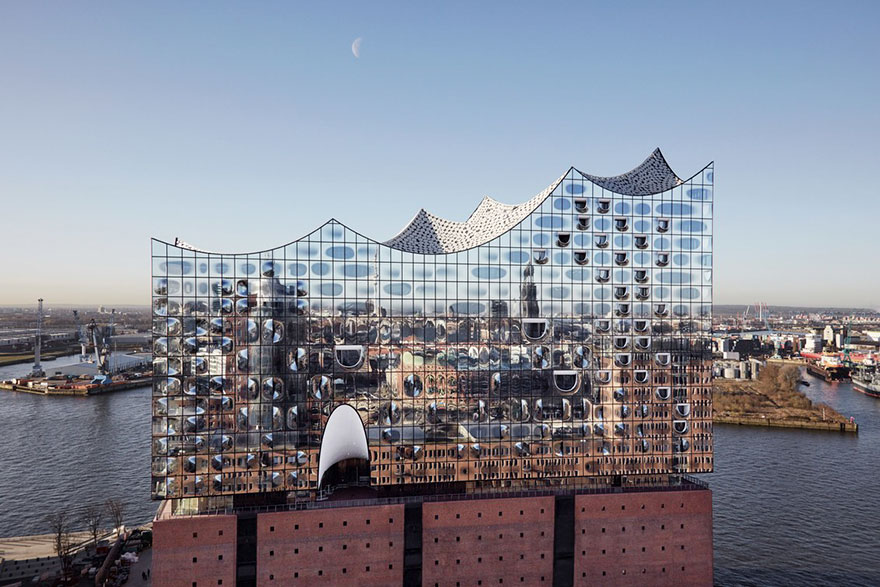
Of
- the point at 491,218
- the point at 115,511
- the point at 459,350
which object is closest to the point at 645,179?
the point at 491,218

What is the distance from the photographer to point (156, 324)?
34438mm

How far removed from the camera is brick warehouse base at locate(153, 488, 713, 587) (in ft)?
→ 110

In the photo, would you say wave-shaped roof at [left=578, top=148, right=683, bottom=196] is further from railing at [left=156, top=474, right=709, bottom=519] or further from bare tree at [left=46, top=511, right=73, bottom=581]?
bare tree at [left=46, top=511, right=73, bottom=581]

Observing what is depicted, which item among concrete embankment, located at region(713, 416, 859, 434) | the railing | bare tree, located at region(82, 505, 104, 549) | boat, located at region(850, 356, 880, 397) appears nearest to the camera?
the railing

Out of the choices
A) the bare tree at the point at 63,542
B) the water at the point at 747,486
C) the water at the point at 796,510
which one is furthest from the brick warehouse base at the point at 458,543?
the bare tree at the point at 63,542

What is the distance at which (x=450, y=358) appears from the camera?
3766 centimetres

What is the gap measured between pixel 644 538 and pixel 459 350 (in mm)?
17522

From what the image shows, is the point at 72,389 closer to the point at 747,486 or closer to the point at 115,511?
the point at 115,511

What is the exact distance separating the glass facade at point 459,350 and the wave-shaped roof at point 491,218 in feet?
1.58

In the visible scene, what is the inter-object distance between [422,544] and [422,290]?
52.6ft

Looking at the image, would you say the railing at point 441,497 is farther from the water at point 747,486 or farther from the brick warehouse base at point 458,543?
the water at point 747,486

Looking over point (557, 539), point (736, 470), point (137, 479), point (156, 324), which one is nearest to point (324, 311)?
point (156, 324)

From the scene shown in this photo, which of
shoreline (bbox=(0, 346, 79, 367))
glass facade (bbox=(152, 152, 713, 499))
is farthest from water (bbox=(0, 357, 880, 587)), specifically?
shoreline (bbox=(0, 346, 79, 367))

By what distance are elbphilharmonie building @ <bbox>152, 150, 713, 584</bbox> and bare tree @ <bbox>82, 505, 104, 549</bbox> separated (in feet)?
52.4
